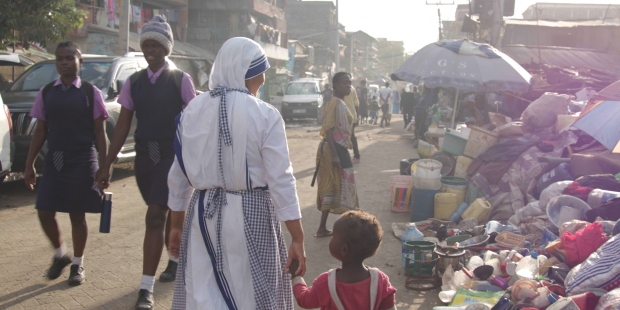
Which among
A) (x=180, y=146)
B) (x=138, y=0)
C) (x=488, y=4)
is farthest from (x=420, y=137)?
(x=138, y=0)

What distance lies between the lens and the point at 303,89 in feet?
88.8

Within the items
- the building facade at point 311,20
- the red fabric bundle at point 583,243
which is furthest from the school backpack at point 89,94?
the building facade at point 311,20

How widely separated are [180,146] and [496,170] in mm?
6102

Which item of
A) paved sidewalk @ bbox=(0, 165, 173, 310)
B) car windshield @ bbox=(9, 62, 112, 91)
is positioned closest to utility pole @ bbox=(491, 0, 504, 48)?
car windshield @ bbox=(9, 62, 112, 91)

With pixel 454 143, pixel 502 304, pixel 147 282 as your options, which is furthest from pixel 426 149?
pixel 147 282

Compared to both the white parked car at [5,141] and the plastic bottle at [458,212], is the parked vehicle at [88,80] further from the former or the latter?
the plastic bottle at [458,212]

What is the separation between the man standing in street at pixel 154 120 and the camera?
4305 millimetres

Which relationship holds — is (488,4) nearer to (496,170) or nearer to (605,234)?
(496,170)

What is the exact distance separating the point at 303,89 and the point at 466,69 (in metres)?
18.4

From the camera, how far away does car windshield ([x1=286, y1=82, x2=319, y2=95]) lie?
26.9 m

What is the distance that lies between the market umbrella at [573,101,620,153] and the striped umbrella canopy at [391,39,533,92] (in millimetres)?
1844

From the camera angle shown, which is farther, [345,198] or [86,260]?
[345,198]

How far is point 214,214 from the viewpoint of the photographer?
2697 millimetres

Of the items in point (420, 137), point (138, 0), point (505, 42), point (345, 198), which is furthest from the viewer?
point (138, 0)
